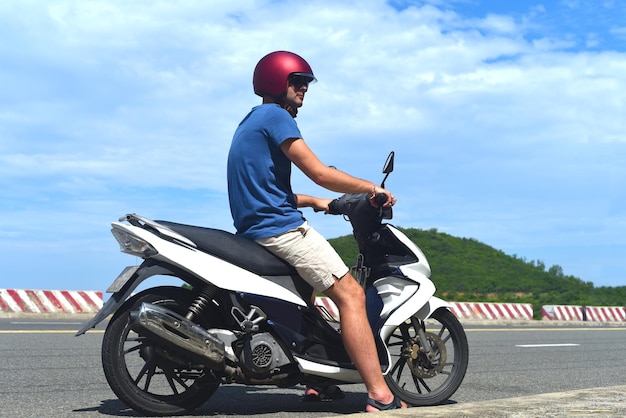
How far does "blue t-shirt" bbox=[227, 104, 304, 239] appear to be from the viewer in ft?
15.1

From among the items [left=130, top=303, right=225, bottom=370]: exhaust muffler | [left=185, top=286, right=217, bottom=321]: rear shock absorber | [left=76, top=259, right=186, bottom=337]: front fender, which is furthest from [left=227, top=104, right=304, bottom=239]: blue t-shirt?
[left=130, top=303, right=225, bottom=370]: exhaust muffler

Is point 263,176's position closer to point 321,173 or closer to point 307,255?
point 321,173

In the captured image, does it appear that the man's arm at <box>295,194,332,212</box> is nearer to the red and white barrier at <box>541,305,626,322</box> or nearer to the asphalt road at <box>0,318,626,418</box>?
the asphalt road at <box>0,318,626,418</box>

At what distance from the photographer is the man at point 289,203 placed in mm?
4586

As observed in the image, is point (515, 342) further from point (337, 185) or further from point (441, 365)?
point (337, 185)

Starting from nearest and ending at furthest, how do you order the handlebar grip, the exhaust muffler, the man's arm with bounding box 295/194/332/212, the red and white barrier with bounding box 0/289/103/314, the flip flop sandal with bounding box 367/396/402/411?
1. the exhaust muffler
2. the flip flop sandal with bounding box 367/396/402/411
3. the handlebar grip
4. the man's arm with bounding box 295/194/332/212
5. the red and white barrier with bounding box 0/289/103/314

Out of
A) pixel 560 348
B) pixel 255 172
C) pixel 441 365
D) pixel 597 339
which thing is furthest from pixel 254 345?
pixel 597 339

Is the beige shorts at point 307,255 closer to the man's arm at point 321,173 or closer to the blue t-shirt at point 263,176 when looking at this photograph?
the blue t-shirt at point 263,176

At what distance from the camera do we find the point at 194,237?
15.0 ft

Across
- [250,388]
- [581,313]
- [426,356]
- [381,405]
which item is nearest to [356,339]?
[381,405]

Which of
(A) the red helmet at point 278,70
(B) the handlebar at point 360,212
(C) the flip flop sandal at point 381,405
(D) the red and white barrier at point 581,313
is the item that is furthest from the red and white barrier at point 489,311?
(A) the red helmet at point 278,70

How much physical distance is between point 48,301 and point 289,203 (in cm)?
1549

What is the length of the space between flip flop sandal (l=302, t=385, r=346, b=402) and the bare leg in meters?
0.63

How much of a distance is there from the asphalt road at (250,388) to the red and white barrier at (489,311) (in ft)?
39.7
